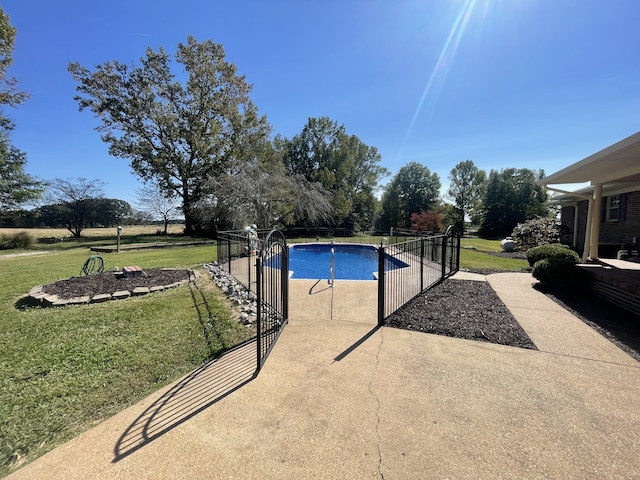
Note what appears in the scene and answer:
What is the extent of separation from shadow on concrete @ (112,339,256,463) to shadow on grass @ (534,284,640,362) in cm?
462

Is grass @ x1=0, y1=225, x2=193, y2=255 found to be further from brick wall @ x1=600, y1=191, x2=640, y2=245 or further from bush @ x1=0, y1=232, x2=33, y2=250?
brick wall @ x1=600, y1=191, x2=640, y2=245

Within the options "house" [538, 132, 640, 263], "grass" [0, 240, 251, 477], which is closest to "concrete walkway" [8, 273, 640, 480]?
"grass" [0, 240, 251, 477]

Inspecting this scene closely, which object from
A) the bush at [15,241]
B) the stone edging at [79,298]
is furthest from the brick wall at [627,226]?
the bush at [15,241]

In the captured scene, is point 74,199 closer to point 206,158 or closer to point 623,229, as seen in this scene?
point 206,158

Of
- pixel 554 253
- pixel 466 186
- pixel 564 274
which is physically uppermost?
pixel 466 186

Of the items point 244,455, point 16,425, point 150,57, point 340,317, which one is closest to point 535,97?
point 340,317

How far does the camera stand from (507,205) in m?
29.2

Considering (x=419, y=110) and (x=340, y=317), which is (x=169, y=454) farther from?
(x=419, y=110)

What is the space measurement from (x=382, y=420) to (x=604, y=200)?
48.0ft

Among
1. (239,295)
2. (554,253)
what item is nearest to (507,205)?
(554,253)

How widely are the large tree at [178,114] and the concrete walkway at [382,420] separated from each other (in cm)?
1990

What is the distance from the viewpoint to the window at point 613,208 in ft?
34.8

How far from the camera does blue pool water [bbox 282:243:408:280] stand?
396 inches

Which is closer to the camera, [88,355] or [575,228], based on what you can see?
[88,355]
